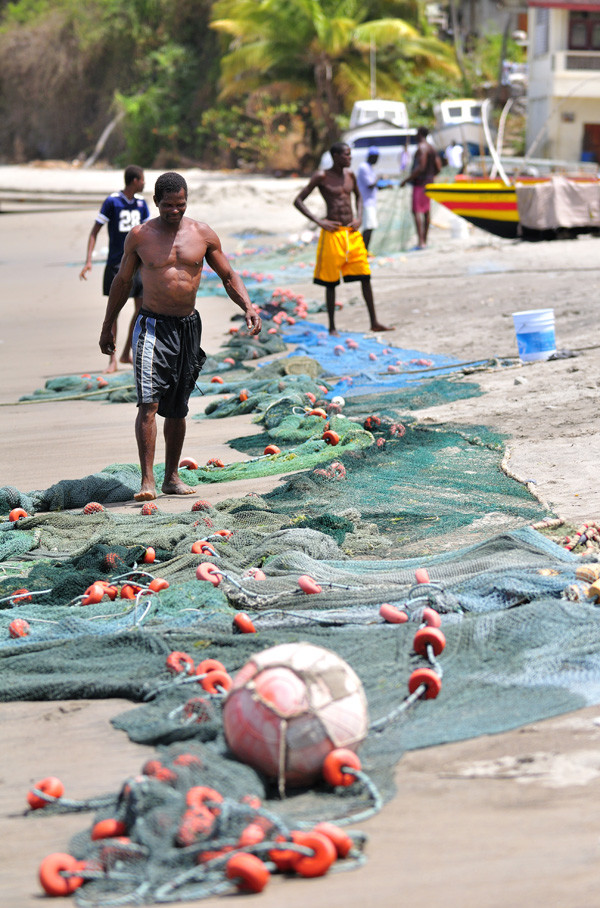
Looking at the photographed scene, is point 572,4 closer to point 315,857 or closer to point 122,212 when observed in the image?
point 122,212

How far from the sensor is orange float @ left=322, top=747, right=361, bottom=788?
9.52 feet

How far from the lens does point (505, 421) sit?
298 inches

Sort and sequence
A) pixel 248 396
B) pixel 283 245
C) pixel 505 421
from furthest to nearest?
pixel 283 245, pixel 248 396, pixel 505 421

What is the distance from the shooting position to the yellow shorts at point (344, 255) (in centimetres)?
1088

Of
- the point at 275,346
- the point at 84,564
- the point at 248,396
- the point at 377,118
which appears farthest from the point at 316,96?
the point at 84,564

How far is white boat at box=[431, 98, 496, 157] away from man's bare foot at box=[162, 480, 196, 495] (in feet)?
81.7

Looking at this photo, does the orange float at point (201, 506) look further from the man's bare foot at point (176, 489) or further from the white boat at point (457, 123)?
the white boat at point (457, 123)

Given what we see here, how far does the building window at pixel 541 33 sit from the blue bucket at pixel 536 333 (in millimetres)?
26217

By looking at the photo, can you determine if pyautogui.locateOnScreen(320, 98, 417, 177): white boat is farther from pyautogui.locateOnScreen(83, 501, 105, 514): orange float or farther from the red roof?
pyautogui.locateOnScreen(83, 501, 105, 514): orange float

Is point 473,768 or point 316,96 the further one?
point 316,96

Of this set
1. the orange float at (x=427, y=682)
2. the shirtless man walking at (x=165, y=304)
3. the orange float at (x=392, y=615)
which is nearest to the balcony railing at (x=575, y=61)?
the shirtless man walking at (x=165, y=304)

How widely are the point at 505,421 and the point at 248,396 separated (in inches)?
84.7

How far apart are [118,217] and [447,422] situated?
3.81 metres

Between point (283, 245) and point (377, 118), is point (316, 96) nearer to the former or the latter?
point (377, 118)
